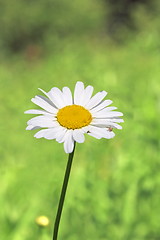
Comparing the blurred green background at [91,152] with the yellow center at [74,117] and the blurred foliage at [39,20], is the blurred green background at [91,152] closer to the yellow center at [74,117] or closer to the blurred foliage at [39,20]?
the blurred foliage at [39,20]

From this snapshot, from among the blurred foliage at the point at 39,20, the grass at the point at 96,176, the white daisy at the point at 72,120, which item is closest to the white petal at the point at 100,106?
the white daisy at the point at 72,120

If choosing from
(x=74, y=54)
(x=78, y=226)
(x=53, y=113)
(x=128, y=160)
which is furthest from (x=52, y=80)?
(x=53, y=113)

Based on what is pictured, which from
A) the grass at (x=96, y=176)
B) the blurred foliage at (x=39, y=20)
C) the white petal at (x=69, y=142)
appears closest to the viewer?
the white petal at (x=69, y=142)

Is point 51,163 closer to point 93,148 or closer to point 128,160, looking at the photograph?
point 93,148

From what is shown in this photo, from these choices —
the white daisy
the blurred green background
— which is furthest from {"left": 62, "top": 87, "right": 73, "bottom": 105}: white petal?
the blurred green background

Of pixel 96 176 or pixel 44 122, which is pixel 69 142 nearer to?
pixel 44 122

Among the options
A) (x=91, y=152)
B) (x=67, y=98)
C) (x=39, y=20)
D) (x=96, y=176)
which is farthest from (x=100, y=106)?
(x=39, y=20)
